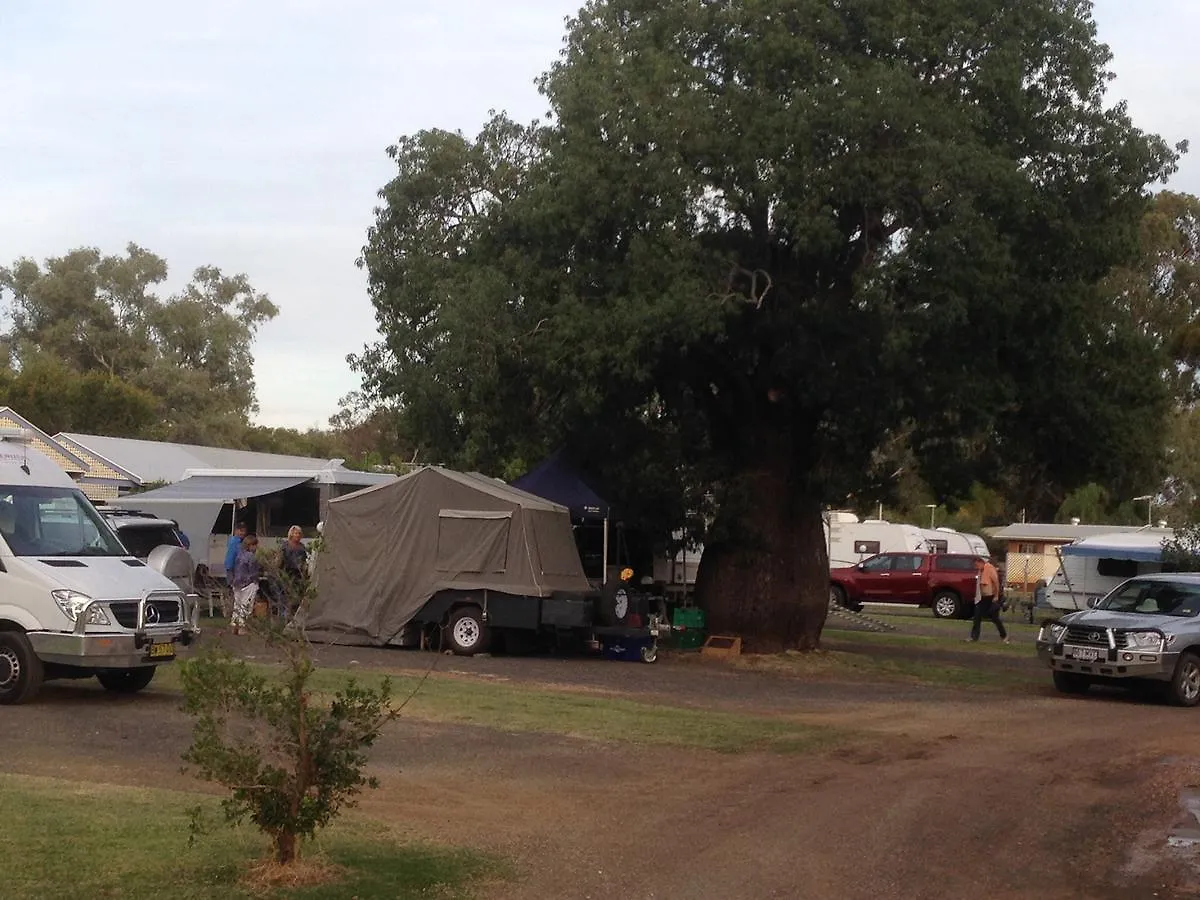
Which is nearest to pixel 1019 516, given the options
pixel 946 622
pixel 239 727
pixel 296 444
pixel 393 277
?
pixel 946 622

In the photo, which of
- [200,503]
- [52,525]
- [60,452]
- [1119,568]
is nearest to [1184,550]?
[1119,568]

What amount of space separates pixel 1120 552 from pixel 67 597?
28.4 m

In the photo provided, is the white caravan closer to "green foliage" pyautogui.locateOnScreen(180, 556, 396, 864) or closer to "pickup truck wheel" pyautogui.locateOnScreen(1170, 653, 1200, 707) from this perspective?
"pickup truck wheel" pyautogui.locateOnScreen(1170, 653, 1200, 707)

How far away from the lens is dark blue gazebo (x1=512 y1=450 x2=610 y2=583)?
76.8ft

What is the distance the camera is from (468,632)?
22219 millimetres

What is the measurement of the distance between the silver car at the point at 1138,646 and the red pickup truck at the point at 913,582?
64.1 feet

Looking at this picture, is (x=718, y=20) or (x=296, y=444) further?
(x=296, y=444)

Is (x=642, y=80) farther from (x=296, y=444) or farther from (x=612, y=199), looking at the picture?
(x=296, y=444)

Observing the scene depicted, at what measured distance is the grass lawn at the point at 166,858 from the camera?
7551 millimetres

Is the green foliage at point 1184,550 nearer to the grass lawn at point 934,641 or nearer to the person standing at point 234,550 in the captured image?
the grass lawn at point 934,641

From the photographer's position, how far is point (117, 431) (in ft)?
197

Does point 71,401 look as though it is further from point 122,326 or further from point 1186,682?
point 1186,682

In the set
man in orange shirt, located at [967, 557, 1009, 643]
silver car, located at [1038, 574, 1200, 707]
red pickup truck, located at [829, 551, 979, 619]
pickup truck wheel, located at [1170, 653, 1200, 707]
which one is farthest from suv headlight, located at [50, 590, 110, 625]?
red pickup truck, located at [829, 551, 979, 619]

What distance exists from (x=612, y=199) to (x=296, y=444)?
60.8 m
